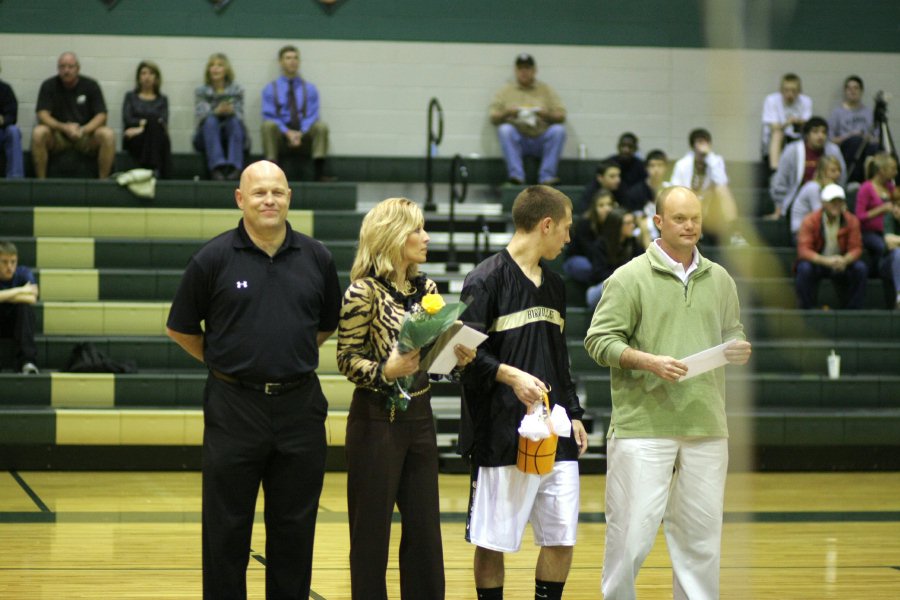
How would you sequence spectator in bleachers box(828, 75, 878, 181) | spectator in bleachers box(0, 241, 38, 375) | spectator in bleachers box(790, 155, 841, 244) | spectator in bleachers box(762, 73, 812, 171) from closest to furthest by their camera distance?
spectator in bleachers box(0, 241, 38, 375), spectator in bleachers box(790, 155, 841, 244), spectator in bleachers box(762, 73, 812, 171), spectator in bleachers box(828, 75, 878, 181)

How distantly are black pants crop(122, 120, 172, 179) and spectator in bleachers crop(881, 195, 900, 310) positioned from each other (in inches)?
269

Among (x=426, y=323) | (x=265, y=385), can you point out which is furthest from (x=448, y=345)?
(x=265, y=385)

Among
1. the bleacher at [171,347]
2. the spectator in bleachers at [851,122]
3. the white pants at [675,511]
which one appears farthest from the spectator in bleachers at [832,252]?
the white pants at [675,511]

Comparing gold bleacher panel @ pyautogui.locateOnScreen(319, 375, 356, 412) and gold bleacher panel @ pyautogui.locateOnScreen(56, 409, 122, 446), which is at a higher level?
gold bleacher panel @ pyautogui.locateOnScreen(319, 375, 356, 412)

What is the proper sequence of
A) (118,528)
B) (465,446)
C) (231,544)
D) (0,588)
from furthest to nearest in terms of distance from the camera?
1. (118,528)
2. (0,588)
3. (465,446)
4. (231,544)

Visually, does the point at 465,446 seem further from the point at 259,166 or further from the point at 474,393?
the point at 259,166

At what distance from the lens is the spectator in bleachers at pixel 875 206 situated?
11125 mm

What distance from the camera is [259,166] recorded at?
375 cm

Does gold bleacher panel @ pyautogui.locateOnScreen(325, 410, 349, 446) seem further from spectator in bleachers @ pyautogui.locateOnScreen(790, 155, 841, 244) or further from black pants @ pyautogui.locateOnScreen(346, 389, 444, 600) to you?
black pants @ pyautogui.locateOnScreen(346, 389, 444, 600)

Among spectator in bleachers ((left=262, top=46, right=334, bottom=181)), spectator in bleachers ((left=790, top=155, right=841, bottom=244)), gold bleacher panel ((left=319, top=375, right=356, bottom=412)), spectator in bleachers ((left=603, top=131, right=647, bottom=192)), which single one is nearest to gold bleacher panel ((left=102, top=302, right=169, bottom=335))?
gold bleacher panel ((left=319, top=375, right=356, bottom=412))

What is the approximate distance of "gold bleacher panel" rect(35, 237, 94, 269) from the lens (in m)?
10.5

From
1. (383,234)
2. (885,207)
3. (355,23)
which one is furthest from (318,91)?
(383,234)

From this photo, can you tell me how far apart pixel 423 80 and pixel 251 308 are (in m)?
9.72

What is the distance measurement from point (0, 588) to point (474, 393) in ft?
7.65
